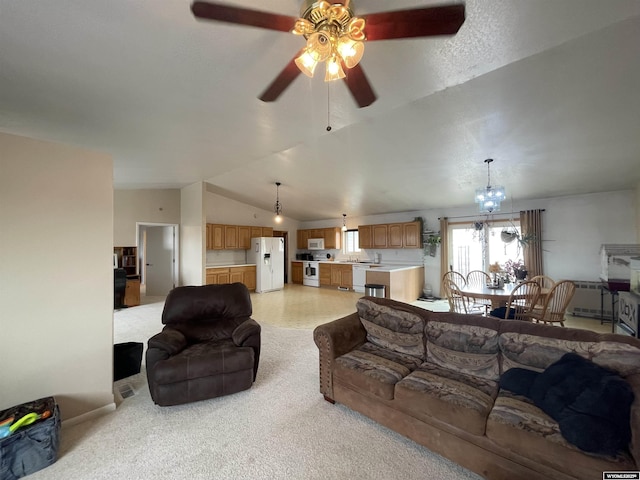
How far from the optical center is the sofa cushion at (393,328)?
7.41ft

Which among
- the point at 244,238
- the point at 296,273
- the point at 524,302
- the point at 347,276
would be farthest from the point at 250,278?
the point at 524,302

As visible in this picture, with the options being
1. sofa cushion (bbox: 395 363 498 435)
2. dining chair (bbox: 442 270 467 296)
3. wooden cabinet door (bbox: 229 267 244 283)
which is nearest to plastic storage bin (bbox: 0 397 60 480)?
sofa cushion (bbox: 395 363 498 435)

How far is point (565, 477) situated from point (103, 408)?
10.5 ft

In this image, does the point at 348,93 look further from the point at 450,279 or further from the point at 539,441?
the point at 450,279

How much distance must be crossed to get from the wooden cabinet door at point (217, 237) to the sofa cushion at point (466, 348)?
626 cm

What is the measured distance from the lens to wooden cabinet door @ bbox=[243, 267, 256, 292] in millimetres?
7410

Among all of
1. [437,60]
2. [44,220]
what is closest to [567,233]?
[437,60]

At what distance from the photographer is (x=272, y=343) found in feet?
11.9

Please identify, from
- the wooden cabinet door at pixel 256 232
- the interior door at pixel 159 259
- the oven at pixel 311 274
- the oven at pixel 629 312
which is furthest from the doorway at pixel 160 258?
the oven at pixel 629 312

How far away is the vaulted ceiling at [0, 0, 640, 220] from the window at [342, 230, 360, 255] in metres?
4.02

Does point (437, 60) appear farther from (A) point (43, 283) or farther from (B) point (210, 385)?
(A) point (43, 283)

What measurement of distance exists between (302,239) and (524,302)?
6.78m

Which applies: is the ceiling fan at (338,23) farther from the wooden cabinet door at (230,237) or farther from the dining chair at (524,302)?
the wooden cabinet door at (230,237)

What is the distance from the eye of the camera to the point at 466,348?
6.57 feet
